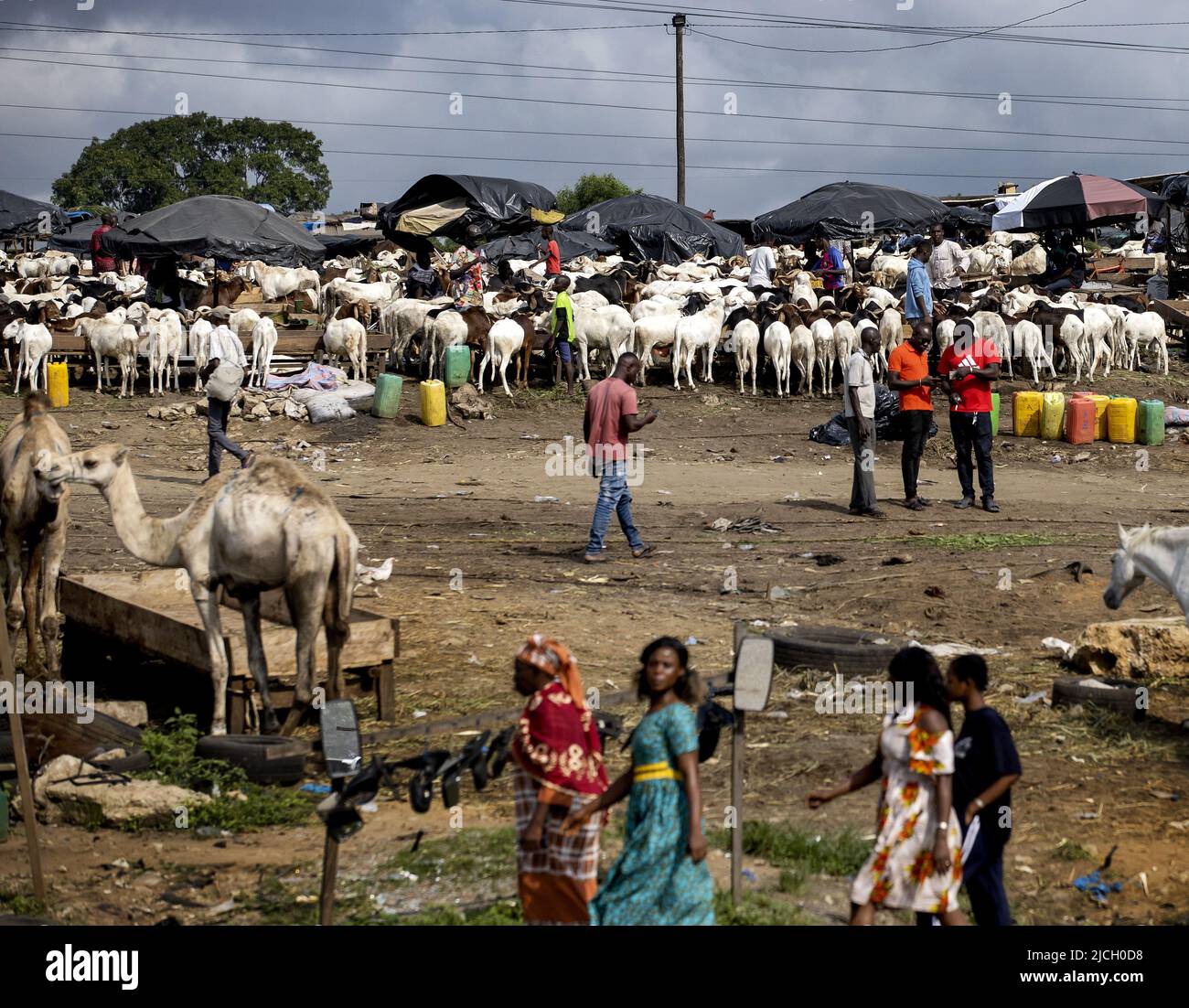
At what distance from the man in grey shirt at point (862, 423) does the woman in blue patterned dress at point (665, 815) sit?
34.1 feet

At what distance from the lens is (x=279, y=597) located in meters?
10.6

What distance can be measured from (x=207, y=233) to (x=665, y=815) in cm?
2437

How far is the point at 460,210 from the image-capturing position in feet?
126

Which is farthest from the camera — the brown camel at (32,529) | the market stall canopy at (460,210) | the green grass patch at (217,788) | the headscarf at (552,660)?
the market stall canopy at (460,210)

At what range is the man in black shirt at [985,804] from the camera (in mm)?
5492

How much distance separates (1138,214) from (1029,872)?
95.8ft

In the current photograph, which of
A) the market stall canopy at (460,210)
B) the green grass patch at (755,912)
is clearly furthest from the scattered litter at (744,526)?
the market stall canopy at (460,210)

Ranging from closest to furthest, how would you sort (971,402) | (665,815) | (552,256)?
(665,815), (971,402), (552,256)

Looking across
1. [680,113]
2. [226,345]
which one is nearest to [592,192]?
[680,113]

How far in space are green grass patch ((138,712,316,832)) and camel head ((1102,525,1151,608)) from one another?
5091 mm

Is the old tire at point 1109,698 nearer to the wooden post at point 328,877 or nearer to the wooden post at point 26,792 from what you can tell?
the wooden post at point 328,877

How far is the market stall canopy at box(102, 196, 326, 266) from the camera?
27.4 m

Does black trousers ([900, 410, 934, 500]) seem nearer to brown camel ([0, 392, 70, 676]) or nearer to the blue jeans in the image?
the blue jeans

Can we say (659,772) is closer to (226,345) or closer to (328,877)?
(328,877)
